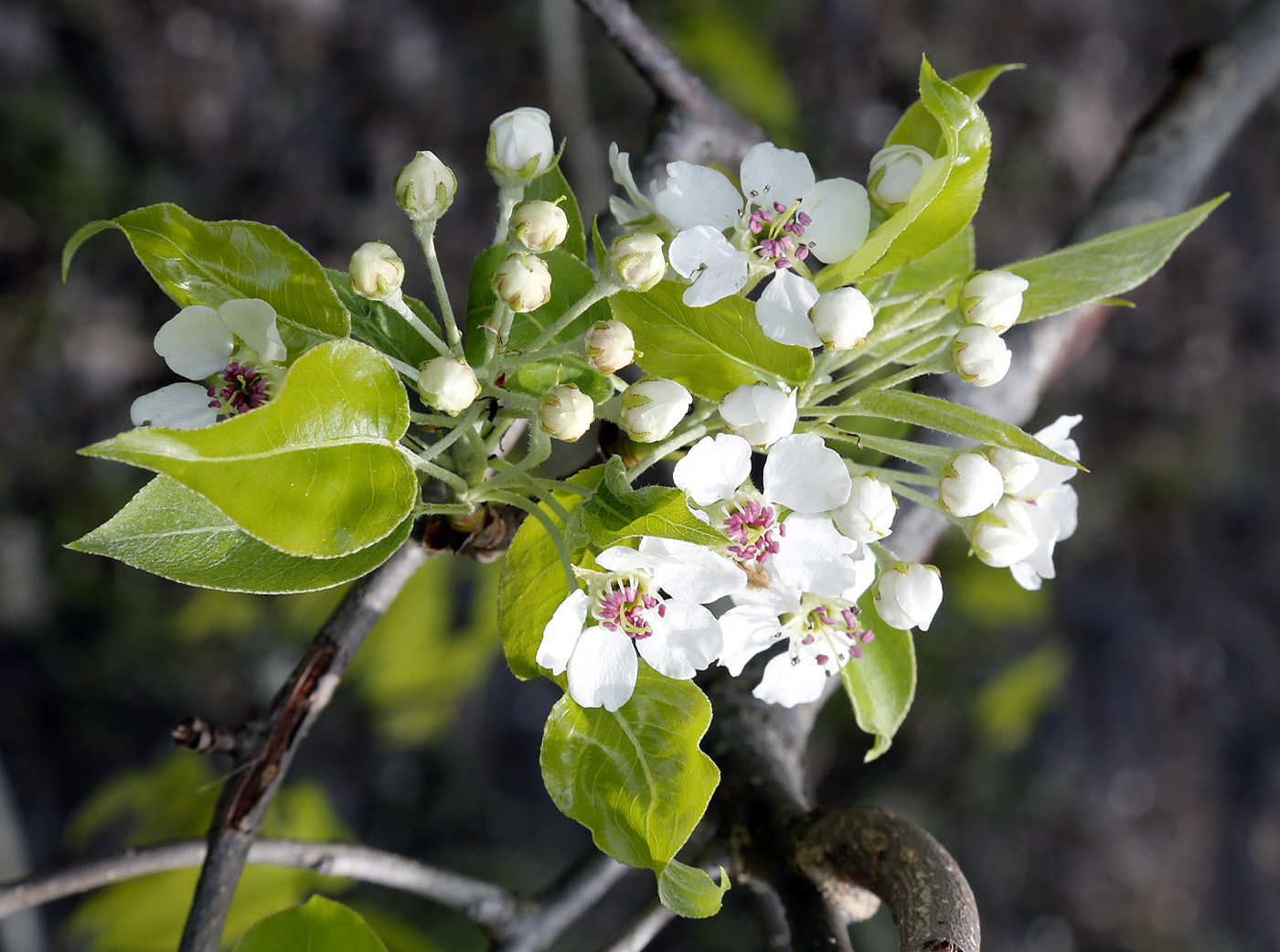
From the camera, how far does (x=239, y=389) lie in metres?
0.82

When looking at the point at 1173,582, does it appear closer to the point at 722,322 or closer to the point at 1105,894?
the point at 1105,894

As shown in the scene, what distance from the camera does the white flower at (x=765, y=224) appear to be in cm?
78

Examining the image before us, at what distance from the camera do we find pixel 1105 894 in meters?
3.26

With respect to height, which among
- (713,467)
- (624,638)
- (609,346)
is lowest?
(624,638)

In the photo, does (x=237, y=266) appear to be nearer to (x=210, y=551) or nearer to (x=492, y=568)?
(x=210, y=551)

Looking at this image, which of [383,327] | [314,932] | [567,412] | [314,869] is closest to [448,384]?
[567,412]

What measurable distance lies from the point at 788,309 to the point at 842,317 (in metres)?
0.05

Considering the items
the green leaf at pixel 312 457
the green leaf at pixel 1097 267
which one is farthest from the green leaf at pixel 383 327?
the green leaf at pixel 1097 267

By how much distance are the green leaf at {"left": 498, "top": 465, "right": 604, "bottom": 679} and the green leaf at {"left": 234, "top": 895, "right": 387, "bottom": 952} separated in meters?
0.35

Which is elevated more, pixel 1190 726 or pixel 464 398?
pixel 464 398

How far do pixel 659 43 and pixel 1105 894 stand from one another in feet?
10.8

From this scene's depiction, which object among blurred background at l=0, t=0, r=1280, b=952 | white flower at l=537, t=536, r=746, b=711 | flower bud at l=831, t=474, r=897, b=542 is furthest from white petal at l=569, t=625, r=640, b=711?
blurred background at l=0, t=0, r=1280, b=952

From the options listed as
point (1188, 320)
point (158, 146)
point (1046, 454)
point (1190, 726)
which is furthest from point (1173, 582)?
point (158, 146)

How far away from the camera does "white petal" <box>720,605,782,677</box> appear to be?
0.88 meters
